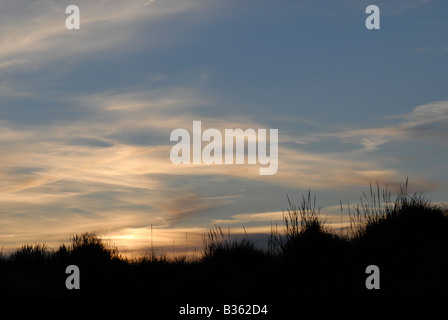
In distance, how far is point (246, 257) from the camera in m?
12.2

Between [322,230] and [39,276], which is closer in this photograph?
[322,230]

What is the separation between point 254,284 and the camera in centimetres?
1053

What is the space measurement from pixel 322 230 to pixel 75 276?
5.75m
